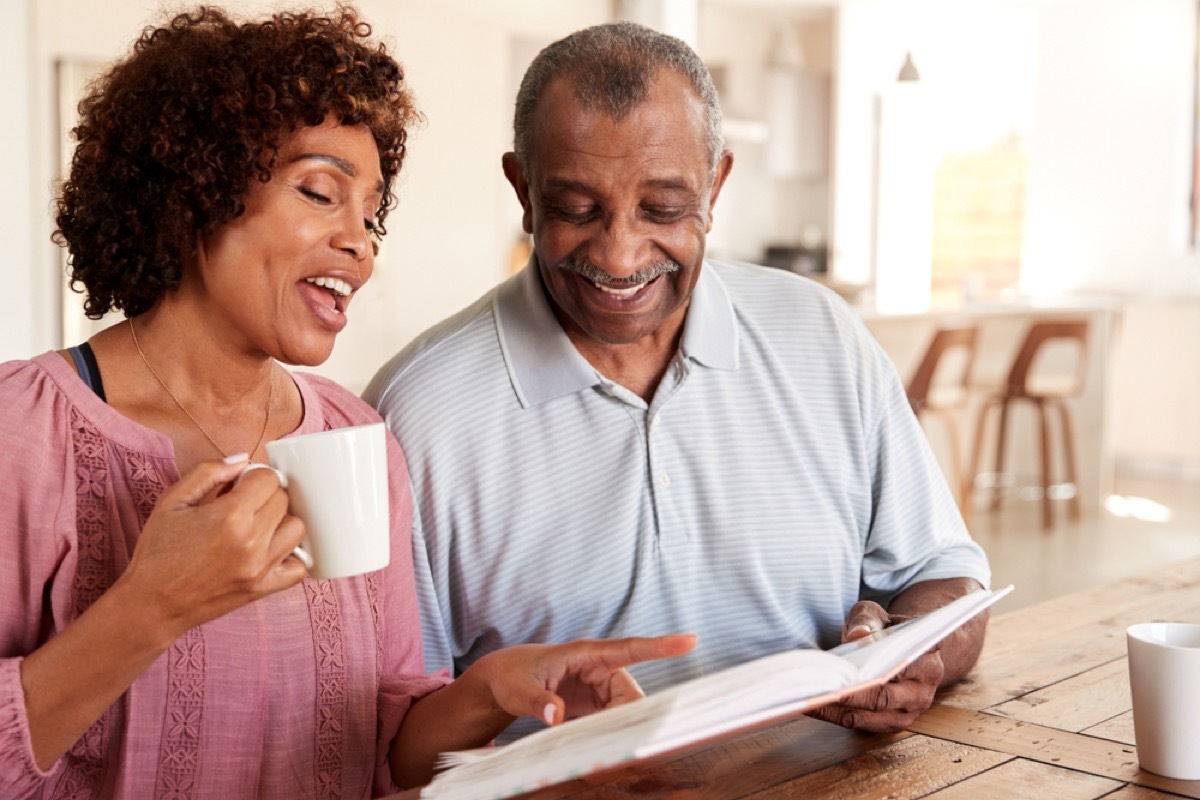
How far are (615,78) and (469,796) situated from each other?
Answer: 37.9 inches

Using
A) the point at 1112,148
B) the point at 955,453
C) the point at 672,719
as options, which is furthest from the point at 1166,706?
the point at 1112,148

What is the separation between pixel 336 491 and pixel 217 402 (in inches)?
13.4

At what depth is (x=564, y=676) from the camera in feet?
4.07

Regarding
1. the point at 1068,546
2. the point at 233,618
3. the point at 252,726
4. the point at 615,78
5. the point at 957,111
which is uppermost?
the point at 957,111

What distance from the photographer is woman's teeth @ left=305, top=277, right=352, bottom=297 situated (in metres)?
1.31

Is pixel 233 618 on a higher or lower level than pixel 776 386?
lower

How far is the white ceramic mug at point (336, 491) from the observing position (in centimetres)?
108

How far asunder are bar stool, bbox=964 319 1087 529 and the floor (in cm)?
15

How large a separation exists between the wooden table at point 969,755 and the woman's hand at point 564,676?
76 mm

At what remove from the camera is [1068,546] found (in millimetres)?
5707

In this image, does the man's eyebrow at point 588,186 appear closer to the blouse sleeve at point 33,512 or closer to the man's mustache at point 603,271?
the man's mustache at point 603,271

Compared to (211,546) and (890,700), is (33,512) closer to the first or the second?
(211,546)

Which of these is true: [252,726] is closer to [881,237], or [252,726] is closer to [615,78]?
[615,78]

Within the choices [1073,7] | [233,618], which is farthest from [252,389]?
[1073,7]
